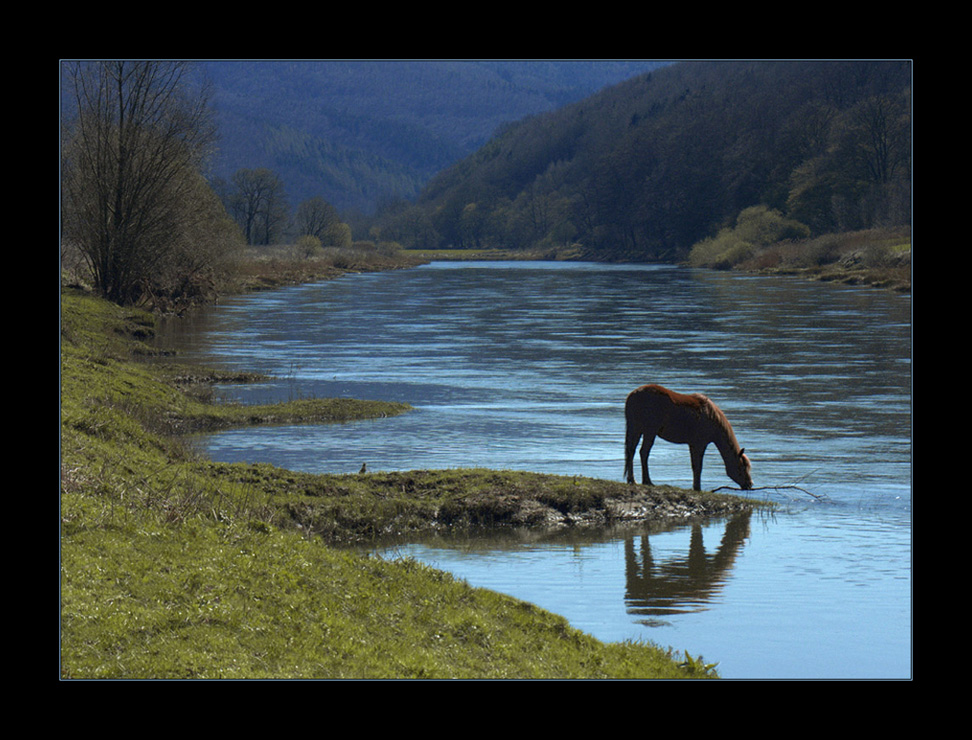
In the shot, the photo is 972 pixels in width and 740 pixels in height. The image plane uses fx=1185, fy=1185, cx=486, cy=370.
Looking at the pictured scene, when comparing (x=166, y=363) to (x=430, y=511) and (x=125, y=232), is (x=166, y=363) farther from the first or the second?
(x=430, y=511)

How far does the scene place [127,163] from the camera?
153 feet

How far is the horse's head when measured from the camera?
57.6ft

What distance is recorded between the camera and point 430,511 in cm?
1555

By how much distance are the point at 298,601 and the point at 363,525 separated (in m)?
5.23

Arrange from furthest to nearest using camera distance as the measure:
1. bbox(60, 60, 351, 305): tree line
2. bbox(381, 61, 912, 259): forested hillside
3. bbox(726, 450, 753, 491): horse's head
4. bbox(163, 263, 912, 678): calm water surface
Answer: bbox(381, 61, 912, 259): forested hillside
bbox(60, 60, 351, 305): tree line
bbox(726, 450, 753, 491): horse's head
bbox(163, 263, 912, 678): calm water surface

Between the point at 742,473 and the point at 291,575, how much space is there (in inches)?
361

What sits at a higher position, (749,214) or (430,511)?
(749,214)

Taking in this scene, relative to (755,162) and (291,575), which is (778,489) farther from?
(755,162)

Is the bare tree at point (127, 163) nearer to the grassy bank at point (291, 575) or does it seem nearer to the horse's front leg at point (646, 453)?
the grassy bank at point (291, 575)

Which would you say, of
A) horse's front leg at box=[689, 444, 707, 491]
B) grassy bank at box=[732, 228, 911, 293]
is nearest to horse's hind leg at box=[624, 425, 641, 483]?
horse's front leg at box=[689, 444, 707, 491]

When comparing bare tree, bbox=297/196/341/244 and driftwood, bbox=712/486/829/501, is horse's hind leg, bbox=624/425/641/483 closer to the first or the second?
driftwood, bbox=712/486/829/501

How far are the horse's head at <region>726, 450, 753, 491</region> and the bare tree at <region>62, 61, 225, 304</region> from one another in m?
32.3
